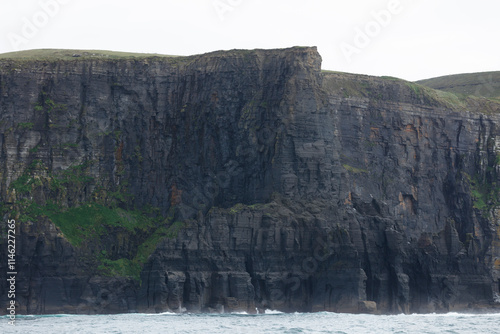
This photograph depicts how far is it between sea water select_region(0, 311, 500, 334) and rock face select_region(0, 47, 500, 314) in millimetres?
4379

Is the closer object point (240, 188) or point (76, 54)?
point (240, 188)

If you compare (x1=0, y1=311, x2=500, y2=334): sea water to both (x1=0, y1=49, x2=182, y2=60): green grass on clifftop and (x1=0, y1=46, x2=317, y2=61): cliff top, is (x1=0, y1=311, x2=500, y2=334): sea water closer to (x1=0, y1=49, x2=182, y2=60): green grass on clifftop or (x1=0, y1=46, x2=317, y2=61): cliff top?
(x1=0, y1=46, x2=317, y2=61): cliff top

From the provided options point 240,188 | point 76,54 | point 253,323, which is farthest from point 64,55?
point 253,323

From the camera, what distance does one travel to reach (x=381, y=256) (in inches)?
5517

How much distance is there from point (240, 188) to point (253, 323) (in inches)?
1318

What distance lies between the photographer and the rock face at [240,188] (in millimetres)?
135125

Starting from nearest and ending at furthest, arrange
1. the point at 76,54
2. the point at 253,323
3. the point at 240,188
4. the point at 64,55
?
the point at 253,323
the point at 240,188
the point at 64,55
the point at 76,54

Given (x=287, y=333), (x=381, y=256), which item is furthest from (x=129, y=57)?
(x=287, y=333)

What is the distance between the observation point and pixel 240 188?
149 m

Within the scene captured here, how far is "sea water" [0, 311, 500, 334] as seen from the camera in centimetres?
11081

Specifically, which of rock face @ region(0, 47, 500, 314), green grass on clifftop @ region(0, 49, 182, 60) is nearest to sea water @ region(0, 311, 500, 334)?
rock face @ region(0, 47, 500, 314)

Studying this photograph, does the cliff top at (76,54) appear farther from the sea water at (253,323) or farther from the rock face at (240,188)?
the sea water at (253,323)

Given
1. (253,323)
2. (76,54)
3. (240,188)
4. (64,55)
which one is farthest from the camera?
(76,54)

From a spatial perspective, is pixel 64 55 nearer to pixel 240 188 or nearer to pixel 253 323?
pixel 240 188
